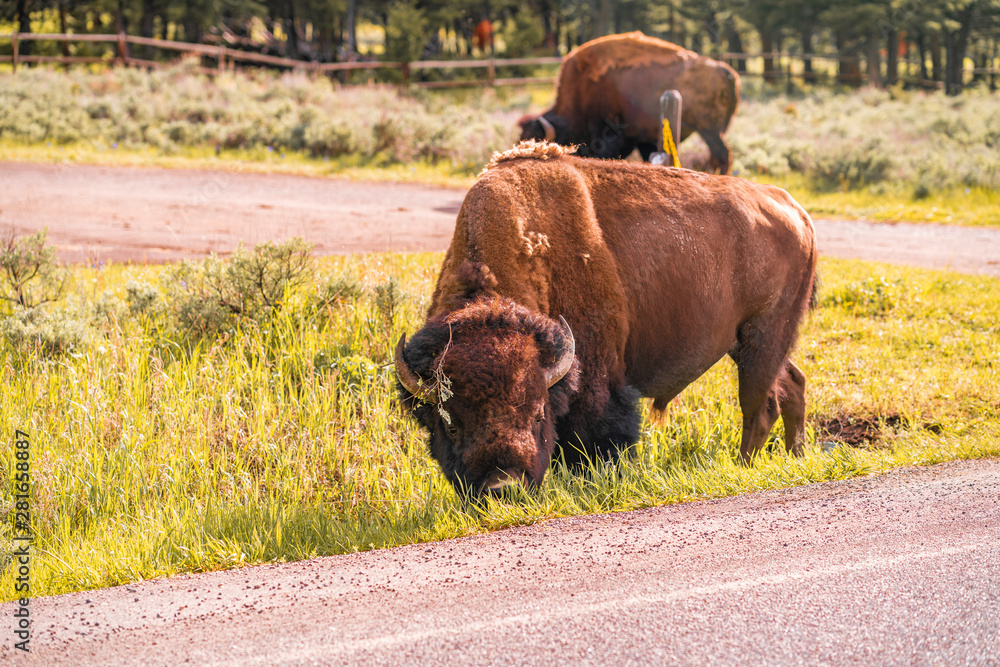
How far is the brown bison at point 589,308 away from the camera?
4094mm

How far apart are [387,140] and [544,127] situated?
5.96 metres

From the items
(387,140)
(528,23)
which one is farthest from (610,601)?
(528,23)

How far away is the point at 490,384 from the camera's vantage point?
402 centimetres

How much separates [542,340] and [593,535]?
102cm

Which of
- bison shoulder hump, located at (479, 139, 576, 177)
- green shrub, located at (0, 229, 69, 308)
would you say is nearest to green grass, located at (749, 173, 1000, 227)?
bison shoulder hump, located at (479, 139, 576, 177)

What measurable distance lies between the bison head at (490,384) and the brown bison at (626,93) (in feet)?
33.2

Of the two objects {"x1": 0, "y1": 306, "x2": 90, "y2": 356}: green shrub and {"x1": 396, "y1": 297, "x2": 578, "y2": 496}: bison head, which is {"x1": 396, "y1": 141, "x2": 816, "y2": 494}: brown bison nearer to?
{"x1": 396, "y1": 297, "x2": 578, "y2": 496}: bison head

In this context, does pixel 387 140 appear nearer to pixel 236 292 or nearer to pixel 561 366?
pixel 236 292

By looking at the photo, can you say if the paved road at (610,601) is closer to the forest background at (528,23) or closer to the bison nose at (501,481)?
the bison nose at (501,481)

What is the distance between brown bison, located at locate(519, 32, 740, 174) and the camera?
14039 mm

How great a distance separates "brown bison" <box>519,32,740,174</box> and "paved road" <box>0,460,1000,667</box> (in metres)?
10.8

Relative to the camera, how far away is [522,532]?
399 centimetres

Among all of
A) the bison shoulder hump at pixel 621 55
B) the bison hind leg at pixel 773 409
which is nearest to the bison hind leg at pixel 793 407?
the bison hind leg at pixel 773 409

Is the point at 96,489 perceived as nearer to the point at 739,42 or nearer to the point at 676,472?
the point at 676,472
